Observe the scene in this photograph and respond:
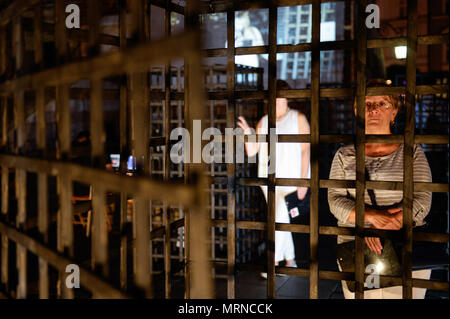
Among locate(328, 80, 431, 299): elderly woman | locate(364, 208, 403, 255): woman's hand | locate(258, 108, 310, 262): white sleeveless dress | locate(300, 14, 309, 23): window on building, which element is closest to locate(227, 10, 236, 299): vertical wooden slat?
locate(328, 80, 431, 299): elderly woman

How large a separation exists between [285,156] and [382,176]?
2379 millimetres

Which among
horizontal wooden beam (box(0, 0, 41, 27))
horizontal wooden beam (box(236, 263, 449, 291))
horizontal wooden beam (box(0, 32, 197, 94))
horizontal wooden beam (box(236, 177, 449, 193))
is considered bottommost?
horizontal wooden beam (box(236, 263, 449, 291))

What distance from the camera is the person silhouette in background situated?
184 inches

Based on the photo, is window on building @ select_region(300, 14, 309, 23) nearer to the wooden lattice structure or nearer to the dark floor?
the dark floor

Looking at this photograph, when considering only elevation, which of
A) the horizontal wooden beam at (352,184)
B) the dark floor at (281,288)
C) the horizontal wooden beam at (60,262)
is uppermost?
the horizontal wooden beam at (352,184)

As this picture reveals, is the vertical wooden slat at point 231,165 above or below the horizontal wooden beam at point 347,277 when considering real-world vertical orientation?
above

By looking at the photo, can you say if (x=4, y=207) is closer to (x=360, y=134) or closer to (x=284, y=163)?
(x=360, y=134)

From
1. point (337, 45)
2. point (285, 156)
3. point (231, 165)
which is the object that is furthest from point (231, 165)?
point (285, 156)

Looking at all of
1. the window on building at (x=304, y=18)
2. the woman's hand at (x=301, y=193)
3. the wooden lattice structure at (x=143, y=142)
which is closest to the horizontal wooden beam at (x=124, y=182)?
the wooden lattice structure at (x=143, y=142)

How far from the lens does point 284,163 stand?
15.9 feet

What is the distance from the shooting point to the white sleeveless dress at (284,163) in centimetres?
468

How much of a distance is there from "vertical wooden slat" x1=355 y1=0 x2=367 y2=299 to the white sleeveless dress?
2.46 meters

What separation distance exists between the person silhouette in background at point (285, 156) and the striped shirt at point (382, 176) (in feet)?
6.33

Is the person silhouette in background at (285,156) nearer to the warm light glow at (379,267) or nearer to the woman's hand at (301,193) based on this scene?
the woman's hand at (301,193)
